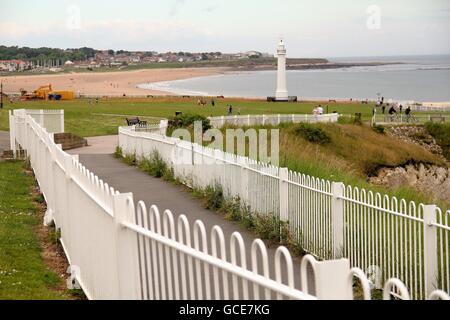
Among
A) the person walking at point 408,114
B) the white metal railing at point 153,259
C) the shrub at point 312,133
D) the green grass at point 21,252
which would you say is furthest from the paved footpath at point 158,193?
the person walking at point 408,114

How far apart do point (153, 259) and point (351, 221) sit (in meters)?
4.89

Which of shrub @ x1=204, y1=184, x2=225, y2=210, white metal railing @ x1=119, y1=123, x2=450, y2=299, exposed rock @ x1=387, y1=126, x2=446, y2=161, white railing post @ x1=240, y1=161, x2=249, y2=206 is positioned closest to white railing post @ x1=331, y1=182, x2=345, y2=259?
white metal railing @ x1=119, y1=123, x2=450, y2=299

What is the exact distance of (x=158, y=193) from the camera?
17.6 meters

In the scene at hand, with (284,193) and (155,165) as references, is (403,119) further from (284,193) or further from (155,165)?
(284,193)

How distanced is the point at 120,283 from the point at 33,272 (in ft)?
12.6

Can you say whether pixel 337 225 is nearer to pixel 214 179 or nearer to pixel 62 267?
pixel 62 267

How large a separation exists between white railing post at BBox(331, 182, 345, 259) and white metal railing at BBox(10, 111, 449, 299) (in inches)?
52.3

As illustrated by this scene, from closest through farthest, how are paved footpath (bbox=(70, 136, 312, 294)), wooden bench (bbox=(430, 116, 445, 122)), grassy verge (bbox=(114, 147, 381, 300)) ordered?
grassy verge (bbox=(114, 147, 381, 300))
paved footpath (bbox=(70, 136, 312, 294))
wooden bench (bbox=(430, 116, 445, 122))

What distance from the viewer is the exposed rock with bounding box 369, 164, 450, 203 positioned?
1279 inches

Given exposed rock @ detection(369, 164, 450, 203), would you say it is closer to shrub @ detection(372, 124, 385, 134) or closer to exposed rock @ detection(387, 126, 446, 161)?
shrub @ detection(372, 124, 385, 134)

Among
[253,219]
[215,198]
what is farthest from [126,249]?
[215,198]

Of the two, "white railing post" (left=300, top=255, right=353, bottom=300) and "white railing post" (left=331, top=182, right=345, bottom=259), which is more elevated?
"white railing post" (left=300, top=255, right=353, bottom=300)

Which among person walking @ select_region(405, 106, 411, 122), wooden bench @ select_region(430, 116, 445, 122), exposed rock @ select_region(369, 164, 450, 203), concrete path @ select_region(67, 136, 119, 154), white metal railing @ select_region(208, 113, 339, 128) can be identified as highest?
white metal railing @ select_region(208, 113, 339, 128)
